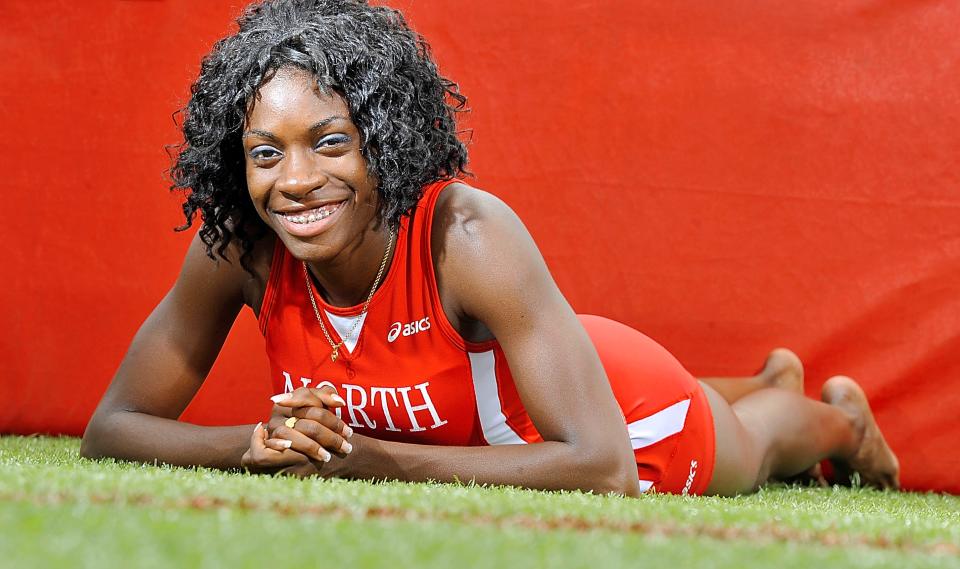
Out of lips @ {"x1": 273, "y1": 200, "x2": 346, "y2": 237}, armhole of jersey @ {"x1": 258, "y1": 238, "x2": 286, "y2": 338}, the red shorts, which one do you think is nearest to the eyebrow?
lips @ {"x1": 273, "y1": 200, "x2": 346, "y2": 237}

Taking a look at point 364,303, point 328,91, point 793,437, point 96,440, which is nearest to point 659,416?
point 793,437

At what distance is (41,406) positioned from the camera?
2.64 meters

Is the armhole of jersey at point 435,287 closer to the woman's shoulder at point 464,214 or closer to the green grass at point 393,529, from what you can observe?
the woman's shoulder at point 464,214

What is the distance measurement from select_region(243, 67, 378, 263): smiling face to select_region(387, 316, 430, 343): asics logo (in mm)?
141

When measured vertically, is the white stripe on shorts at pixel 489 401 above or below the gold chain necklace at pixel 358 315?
below

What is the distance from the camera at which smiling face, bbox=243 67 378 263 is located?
1635 mm

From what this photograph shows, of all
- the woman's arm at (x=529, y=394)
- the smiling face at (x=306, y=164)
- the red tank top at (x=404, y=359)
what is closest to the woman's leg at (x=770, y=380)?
the red tank top at (x=404, y=359)

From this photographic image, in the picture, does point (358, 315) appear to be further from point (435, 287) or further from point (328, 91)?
point (328, 91)

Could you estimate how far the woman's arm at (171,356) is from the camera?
1.86 meters

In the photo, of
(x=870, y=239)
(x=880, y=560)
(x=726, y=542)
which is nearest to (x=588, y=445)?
(x=726, y=542)

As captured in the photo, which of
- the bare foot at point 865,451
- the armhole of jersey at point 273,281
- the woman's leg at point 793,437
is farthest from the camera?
the bare foot at point 865,451

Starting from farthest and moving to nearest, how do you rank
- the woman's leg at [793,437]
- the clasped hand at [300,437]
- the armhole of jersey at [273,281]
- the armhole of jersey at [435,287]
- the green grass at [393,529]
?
1. the woman's leg at [793,437]
2. the armhole of jersey at [273,281]
3. the armhole of jersey at [435,287]
4. the clasped hand at [300,437]
5. the green grass at [393,529]

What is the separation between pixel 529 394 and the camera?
1618mm

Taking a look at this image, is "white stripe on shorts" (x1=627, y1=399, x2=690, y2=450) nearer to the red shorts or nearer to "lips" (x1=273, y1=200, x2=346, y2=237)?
the red shorts
